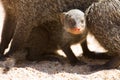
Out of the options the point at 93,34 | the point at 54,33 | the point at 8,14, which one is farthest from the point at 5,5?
the point at 93,34

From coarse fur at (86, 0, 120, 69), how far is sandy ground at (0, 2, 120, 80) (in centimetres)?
22

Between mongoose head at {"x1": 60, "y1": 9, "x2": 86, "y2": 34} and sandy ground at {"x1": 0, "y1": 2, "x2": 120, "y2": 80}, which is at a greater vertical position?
mongoose head at {"x1": 60, "y1": 9, "x2": 86, "y2": 34}

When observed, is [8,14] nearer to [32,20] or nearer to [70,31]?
[32,20]

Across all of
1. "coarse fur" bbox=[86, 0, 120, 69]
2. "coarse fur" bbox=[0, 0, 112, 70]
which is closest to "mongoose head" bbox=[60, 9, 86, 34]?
"coarse fur" bbox=[86, 0, 120, 69]

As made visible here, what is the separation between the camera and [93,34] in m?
5.54

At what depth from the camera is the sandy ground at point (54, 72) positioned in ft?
17.2

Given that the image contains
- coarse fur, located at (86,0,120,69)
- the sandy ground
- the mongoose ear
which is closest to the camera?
the sandy ground

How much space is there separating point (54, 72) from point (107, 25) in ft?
2.75

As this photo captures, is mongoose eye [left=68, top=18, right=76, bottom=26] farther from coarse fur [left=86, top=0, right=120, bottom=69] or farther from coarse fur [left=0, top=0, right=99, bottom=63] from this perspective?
coarse fur [left=0, top=0, right=99, bottom=63]

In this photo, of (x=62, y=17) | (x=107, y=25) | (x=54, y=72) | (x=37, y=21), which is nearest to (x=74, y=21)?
(x=62, y=17)

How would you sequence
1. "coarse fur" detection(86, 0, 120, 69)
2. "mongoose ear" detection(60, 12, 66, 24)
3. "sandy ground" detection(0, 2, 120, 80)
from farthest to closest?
1. "mongoose ear" detection(60, 12, 66, 24)
2. "coarse fur" detection(86, 0, 120, 69)
3. "sandy ground" detection(0, 2, 120, 80)

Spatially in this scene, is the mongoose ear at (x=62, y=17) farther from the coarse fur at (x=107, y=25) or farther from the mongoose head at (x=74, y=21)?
the coarse fur at (x=107, y=25)

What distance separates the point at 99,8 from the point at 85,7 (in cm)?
32

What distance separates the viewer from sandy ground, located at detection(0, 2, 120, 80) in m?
5.24
